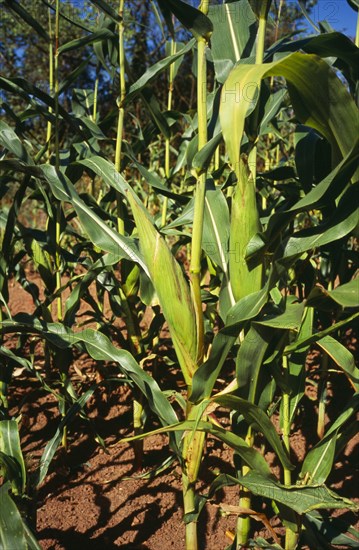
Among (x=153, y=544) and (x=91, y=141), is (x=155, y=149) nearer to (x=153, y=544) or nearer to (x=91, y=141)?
(x=91, y=141)

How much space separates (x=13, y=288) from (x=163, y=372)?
2.15 m

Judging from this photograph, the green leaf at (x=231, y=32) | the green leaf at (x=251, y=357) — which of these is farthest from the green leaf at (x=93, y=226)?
the green leaf at (x=231, y=32)

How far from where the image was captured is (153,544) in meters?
1.60

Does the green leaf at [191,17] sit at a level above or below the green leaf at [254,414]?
above

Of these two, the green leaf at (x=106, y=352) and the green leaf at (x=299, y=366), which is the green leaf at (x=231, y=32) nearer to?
the green leaf at (x=299, y=366)

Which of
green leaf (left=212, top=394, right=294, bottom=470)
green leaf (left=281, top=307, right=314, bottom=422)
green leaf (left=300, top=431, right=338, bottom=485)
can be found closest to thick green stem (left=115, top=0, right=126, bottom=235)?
green leaf (left=281, top=307, right=314, bottom=422)

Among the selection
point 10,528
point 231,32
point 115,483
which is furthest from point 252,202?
point 115,483

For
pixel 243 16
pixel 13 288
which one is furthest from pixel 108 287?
pixel 13 288

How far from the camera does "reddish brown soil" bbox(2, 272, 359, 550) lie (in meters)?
1.64

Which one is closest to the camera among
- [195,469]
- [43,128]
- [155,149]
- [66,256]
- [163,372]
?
[195,469]

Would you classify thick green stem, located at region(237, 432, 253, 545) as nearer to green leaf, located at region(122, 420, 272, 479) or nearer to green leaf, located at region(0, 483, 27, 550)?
green leaf, located at region(122, 420, 272, 479)

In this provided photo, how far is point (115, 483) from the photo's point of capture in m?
1.87

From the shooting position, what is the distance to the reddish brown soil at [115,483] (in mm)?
1636

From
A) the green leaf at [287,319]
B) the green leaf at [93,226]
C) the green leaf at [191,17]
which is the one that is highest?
the green leaf at [191,17]
